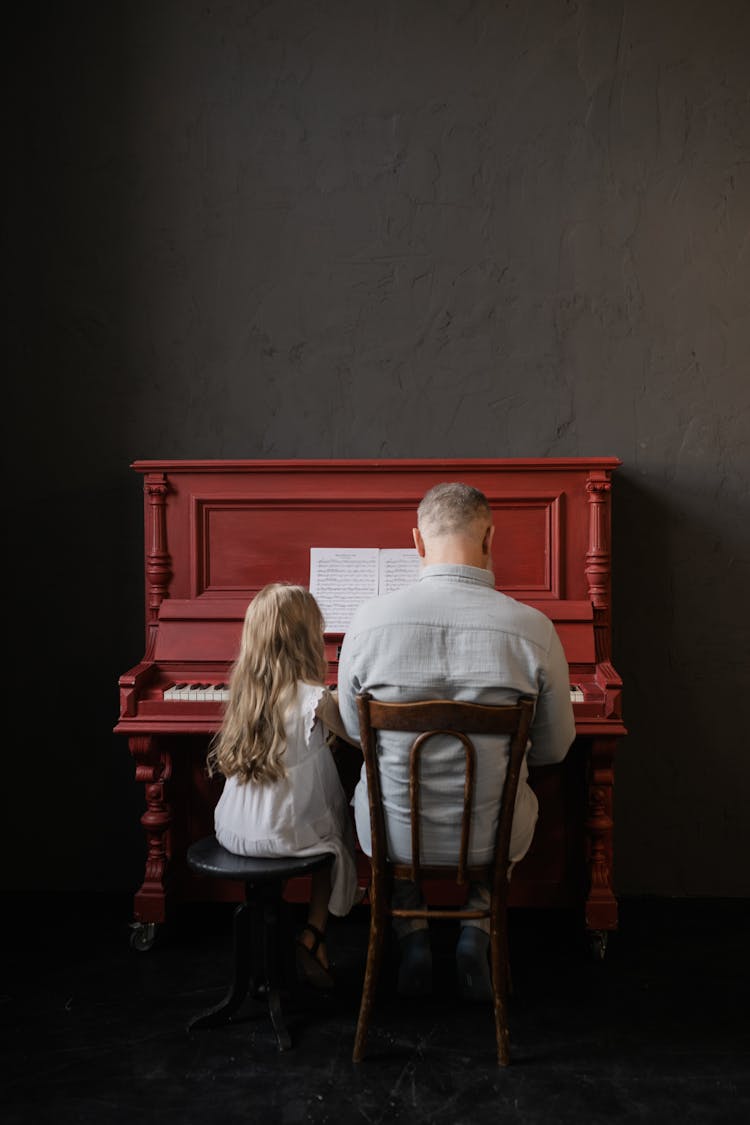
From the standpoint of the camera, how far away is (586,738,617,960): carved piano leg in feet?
8.71

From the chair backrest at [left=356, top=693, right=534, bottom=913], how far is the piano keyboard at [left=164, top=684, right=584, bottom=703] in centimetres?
61

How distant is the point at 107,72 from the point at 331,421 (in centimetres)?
145

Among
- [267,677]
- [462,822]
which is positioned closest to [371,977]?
[462,822]

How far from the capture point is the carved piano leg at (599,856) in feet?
→ 8.71

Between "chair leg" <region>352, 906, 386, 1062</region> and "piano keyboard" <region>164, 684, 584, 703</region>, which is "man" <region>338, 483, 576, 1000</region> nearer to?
"chair leg" <region>352, 906, 386, 1062</region>

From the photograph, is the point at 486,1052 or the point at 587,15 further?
the point at 587,15

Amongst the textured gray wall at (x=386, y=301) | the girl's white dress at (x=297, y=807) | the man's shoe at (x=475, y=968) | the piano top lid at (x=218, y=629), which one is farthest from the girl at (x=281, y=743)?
the textured gray wall at (x=386, y=301)

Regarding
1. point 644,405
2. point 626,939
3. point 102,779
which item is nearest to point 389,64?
point 644,405

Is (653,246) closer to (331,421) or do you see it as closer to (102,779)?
(331,421)

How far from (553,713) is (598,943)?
3.23ft

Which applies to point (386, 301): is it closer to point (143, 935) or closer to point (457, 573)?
point (457, 573)

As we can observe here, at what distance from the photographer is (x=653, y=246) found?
10.3 feet

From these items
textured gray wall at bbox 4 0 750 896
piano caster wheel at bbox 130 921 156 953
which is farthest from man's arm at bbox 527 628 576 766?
piano caster wheel at bbox 130 921 156 953

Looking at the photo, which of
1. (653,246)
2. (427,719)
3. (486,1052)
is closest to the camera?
(427,719)
